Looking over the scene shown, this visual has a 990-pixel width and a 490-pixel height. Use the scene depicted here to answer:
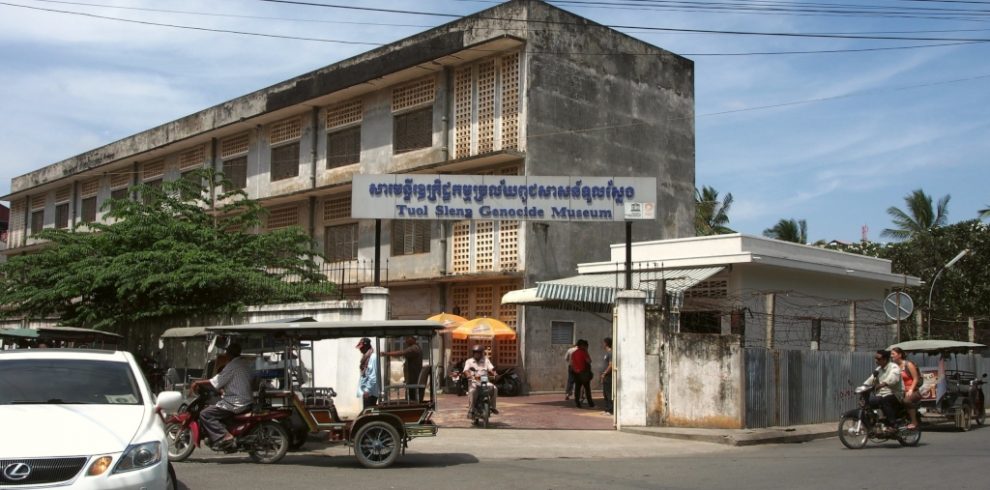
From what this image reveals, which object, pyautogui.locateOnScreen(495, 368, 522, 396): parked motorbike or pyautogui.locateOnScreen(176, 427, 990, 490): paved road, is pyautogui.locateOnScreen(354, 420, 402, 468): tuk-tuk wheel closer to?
pyautogui.locateOnScreen(176, 427, 990, 490): paved road

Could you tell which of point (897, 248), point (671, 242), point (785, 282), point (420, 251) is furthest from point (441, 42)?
point (897, 248)

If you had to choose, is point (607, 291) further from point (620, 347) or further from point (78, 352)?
point (78, 352)

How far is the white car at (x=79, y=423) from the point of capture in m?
6.41

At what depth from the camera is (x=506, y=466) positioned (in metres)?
12.2

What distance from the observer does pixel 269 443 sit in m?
12.1

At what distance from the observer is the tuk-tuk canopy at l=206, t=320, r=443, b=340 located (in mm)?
12109

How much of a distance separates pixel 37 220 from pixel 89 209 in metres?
6.23

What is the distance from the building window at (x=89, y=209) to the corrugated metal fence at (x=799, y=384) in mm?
35259

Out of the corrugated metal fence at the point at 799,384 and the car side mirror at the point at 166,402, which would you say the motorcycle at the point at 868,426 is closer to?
the corrugated metal fence at the point at 799,384

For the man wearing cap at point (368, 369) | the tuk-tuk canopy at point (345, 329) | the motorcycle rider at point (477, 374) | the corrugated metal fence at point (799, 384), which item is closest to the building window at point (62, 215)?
the motorcycle rider at point (477, 374)

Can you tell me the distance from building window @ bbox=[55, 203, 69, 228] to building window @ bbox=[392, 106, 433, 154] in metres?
23.7

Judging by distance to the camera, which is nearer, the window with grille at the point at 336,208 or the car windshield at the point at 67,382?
the car windshield at the point at 67,382

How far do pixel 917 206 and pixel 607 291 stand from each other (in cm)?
3547

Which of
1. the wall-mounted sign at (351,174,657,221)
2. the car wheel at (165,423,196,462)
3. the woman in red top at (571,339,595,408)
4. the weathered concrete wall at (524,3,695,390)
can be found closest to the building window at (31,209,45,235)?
the weathered concrete wall at (524,3,695,390)
